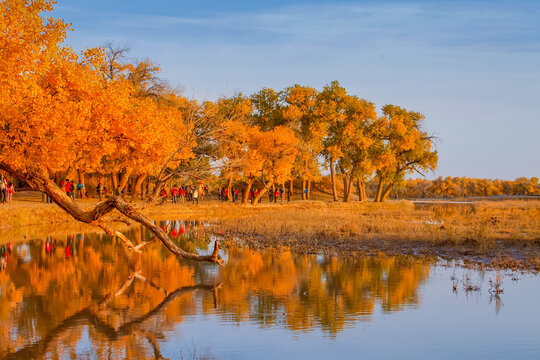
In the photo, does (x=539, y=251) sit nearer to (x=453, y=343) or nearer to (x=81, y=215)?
(x=453, y=343)

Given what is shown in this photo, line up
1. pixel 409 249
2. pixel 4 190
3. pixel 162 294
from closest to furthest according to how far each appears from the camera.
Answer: pixel 162 294 → pixel 409 249 → pixel 4 190

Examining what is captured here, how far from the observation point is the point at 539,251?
20.3 m

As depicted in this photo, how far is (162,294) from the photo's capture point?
15.6 meters

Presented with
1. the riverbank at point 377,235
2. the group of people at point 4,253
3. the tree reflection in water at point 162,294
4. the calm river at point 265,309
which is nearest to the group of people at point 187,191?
the riverbank at point 377,235

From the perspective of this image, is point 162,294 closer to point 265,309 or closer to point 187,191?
point 265,309

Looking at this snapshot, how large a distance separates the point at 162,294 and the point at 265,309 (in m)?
3.25

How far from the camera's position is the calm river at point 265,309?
1102 cm

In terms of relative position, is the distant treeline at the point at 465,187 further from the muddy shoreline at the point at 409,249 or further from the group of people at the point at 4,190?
the muddy shoreline at the point at 409,249

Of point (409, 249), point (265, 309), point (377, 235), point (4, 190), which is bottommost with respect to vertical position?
point (265, 309)

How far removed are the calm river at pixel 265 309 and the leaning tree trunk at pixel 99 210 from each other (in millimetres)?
933

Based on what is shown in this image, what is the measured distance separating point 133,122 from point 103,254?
7059 mm

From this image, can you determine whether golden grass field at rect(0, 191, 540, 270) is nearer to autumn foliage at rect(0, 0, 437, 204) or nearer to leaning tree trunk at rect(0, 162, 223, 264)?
autumn foliage at rect(0, 0, 437, 204)

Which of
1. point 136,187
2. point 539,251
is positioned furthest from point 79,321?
point 136,187

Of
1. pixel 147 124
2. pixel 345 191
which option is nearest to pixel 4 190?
pixel 147 124
